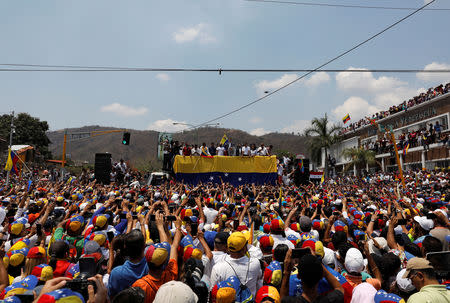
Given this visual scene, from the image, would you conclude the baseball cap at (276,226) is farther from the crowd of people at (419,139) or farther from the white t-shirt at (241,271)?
the crowd of people at (419,139)

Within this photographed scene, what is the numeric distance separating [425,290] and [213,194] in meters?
9.44

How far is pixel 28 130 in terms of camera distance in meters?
61.3

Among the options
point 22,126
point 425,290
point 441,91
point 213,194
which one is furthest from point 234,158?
point 22,126

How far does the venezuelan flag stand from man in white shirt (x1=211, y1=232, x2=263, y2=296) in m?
16.8

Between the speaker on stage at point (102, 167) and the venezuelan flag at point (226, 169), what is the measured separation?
4.27 m

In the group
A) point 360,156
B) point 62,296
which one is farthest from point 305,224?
point 360,156

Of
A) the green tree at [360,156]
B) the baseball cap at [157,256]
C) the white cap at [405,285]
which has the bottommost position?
the white cap at [405,285]

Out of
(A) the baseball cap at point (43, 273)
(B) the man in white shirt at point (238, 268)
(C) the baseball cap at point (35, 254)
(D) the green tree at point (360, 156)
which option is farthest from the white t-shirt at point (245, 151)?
(D) the green tree at point (360, 156)

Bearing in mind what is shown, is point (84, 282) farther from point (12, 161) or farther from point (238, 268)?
point (12, 161)

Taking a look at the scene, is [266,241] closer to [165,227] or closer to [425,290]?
[165,227]

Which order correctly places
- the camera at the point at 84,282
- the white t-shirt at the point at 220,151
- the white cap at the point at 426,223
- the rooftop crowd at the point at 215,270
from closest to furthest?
the camera at the point at 84,282, the rooftop crowd at the point at 215,270, the white cap at the point at 426,223, the white t-shirt at the point at 220,151

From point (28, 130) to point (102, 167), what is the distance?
54.0m

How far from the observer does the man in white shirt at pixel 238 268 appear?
342 cm

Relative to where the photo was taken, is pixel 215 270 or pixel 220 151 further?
pixel 220 151
